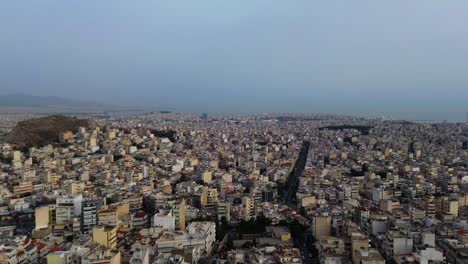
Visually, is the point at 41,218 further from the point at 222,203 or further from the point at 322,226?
the point at 322,226

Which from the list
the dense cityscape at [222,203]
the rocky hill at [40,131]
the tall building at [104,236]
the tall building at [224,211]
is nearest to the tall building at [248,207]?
the dense cityscape at [222,203]

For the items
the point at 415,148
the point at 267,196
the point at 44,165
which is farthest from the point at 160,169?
the point at 415,148

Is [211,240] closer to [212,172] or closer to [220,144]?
[212,172]

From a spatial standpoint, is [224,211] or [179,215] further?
[224,211]

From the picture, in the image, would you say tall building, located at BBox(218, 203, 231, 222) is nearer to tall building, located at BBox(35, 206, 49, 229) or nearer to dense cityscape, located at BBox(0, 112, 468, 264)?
dense cityscape, located at BBox(0, 112, 468, 264)

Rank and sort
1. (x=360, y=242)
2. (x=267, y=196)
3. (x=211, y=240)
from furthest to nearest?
(x=267, y=196), (x=211, y=240), (x=360, y=242)

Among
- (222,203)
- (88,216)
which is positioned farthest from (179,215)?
(88,216)
